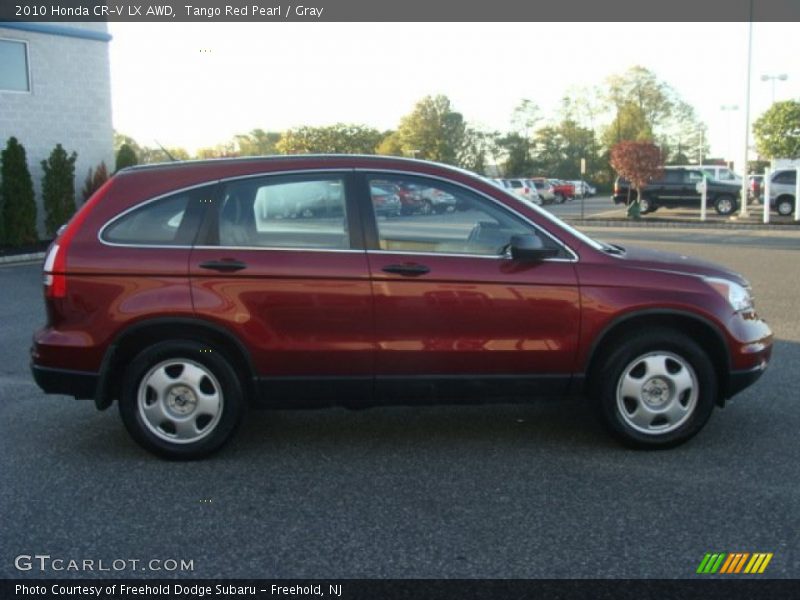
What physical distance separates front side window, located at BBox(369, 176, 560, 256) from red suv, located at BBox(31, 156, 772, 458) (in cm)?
1

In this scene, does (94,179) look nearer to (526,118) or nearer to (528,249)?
(528,249)

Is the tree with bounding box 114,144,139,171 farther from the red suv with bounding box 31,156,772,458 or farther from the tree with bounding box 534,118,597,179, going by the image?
the tree with bounding box 534,118,597,179

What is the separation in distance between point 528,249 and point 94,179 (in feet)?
55.7

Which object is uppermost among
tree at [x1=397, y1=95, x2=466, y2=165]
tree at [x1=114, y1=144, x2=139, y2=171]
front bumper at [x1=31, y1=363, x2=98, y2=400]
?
tree at [x1=397, y1=95, x2=466, y2=165]

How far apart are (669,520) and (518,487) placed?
80 centimetres

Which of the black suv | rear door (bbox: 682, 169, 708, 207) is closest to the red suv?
the black suv

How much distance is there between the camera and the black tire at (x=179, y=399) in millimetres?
4887

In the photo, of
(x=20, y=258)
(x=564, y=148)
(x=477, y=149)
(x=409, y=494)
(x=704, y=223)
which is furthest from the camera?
(x=564, y=148)

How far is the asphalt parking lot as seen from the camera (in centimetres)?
370

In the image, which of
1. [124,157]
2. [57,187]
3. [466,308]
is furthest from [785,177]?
[466,308]

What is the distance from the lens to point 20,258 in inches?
650

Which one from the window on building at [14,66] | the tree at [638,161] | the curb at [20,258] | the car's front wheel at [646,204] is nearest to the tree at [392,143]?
the car's front wheel at [646,204]
